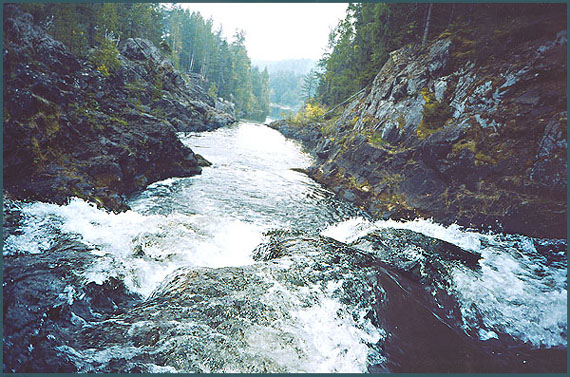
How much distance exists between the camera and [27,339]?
3.41m

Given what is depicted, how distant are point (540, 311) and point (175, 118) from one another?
38.0 m

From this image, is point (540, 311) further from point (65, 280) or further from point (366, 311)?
point (65, 280)

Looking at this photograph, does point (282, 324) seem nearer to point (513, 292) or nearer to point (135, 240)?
point (135, 240)

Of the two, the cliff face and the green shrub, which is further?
the green shrub

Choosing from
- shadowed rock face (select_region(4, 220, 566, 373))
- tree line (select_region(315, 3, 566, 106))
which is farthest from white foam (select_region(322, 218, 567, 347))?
tree line (select_region(315, 3, 566, 106))

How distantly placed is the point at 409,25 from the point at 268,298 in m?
22.9

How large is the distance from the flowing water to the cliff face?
1.23 m

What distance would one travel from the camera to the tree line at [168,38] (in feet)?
61.0

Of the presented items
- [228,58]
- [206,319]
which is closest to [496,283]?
[206,319]

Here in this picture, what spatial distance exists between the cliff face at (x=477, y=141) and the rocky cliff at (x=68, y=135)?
1158cm

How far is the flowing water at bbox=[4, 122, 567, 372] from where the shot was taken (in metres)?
3.74

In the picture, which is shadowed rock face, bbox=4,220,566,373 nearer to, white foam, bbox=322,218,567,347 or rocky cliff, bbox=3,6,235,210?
white foam, bbox=322,218,567,347

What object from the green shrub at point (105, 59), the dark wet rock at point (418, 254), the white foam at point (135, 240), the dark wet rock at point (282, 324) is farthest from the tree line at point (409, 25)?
the green shrub at point (105, 59)

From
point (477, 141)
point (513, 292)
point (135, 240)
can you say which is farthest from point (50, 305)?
point (477, 141)
